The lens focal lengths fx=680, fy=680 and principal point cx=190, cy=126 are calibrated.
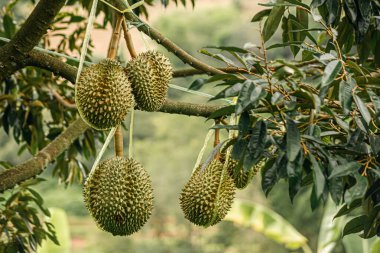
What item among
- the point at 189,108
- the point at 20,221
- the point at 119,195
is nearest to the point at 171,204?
the point at 20,221

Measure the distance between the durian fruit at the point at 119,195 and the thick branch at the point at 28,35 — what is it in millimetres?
339

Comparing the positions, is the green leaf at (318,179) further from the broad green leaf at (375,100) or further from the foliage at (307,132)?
the broad green leaf at (375,100)

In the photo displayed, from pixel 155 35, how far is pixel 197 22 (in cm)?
3769

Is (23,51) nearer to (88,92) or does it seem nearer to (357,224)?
(88,92)

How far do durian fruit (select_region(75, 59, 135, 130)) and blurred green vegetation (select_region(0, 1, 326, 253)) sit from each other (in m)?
10.8

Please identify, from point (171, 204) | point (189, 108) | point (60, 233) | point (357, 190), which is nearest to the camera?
point (357, 190)

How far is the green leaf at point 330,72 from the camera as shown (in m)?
1.18

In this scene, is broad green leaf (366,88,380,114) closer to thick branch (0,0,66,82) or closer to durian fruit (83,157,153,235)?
durian fruit (83,157,153,235)

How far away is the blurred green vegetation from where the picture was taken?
18234 mm

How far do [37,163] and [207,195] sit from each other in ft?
2.33

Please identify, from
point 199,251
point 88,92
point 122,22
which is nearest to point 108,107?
point 88,92

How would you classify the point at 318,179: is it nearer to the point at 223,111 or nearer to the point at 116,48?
the point at 223,111

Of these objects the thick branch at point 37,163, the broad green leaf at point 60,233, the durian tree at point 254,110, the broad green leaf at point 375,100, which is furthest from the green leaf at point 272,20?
the broad green leaf at point 60,233

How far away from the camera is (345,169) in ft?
3.80
